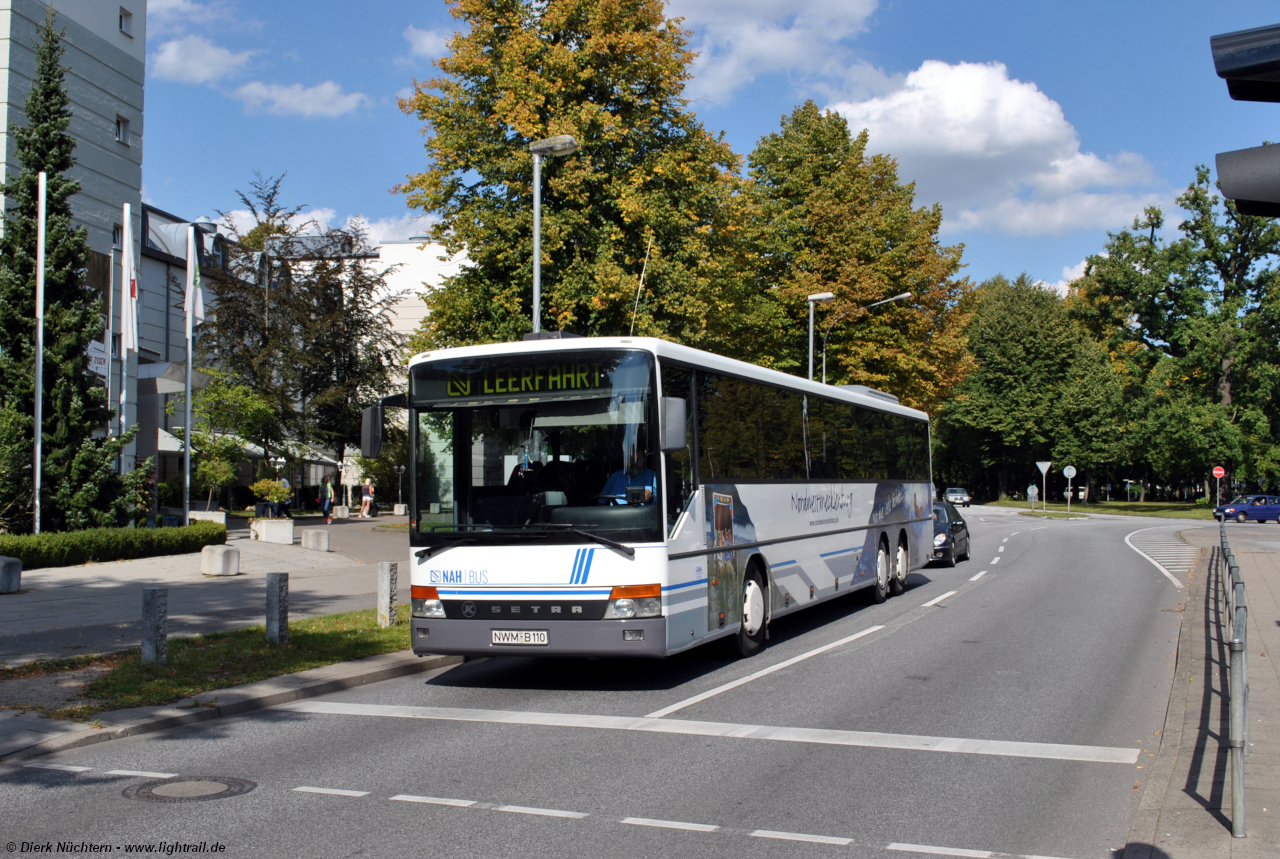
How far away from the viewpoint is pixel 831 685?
10047 millimetres

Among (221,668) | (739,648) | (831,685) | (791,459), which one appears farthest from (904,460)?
(221,668)

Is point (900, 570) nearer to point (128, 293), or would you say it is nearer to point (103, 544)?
point (103, 544)

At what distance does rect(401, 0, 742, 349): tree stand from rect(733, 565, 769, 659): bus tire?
47.2 feet

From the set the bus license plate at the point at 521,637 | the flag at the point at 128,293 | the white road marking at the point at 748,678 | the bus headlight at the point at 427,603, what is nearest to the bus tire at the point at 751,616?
the white road marking at the point at 748,678

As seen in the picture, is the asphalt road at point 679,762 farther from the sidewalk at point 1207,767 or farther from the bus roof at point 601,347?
the bus roof at point 601,347

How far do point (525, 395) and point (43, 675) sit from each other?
196 inches

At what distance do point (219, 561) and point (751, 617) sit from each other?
12.6 meters

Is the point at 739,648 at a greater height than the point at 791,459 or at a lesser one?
lesser

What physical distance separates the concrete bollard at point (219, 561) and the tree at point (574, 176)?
900cm

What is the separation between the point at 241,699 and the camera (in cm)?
914

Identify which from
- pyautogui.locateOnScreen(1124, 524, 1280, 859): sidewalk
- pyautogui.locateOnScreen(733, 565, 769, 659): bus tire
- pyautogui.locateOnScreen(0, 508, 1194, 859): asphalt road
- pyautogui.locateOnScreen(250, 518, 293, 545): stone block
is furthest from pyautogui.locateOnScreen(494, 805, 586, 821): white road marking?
pyautogui.locateOnScreen(250, 518, 293, 545): stone block

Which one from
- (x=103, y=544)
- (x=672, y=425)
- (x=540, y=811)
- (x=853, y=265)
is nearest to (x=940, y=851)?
(x=540, y=811)

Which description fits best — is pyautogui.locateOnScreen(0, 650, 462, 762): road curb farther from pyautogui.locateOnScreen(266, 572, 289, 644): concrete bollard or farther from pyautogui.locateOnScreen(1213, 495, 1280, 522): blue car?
pyautogui.locateOnScreen(1213, 495, 1280, 522): blue car

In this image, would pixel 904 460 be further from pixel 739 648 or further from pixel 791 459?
pixel 739 648
